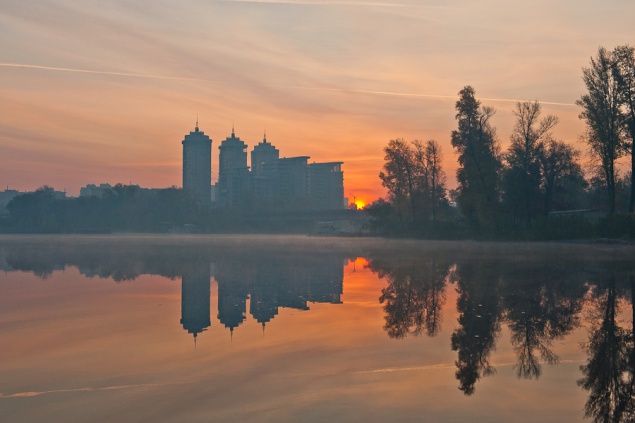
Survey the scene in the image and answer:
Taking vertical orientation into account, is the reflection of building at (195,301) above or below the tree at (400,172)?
below

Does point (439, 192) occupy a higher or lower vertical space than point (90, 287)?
higher

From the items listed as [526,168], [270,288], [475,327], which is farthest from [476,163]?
[475,327]

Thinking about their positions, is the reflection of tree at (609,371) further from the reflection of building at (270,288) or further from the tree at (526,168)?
the tree at (526,168)

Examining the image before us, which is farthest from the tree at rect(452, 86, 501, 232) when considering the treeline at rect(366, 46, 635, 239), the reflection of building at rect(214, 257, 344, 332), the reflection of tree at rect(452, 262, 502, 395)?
the reflection of tree at rect(452, 262, 502, 395)

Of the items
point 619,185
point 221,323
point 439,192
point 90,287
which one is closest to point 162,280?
point 90,287

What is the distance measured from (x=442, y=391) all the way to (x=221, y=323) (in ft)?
32.2

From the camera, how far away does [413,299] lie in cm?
2614

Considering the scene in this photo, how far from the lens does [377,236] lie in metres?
132

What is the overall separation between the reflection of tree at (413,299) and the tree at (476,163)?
47.6m

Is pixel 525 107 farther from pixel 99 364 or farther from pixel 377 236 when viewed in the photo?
pixel 99 364

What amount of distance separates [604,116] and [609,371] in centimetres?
6599

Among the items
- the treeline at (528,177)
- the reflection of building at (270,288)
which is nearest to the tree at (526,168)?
the treeline at (528,177)

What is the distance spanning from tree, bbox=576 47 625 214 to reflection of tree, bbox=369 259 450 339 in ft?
127

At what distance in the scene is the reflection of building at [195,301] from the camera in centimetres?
2013
